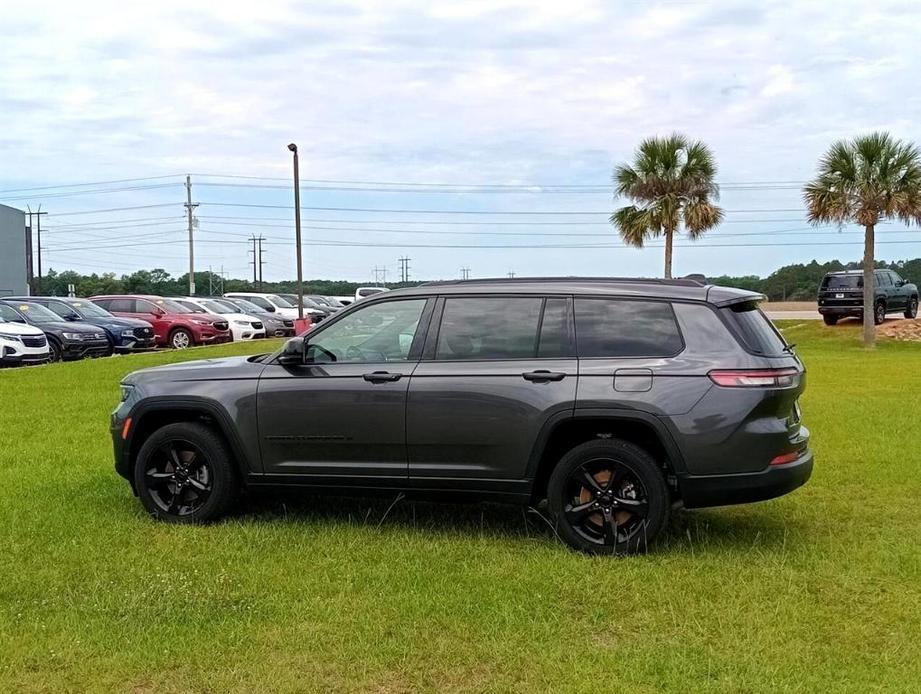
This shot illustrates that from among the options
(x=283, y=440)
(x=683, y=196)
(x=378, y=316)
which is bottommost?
(x=283, y=440)

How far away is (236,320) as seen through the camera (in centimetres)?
2780

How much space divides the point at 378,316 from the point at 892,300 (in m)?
27.6

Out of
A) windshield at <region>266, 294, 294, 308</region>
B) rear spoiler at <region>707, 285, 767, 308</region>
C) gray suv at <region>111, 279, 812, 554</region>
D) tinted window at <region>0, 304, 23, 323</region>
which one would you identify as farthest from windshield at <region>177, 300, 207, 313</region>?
rear spoiler at <region>707, 285, 767, 308</region>

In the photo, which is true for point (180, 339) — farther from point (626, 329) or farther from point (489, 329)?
point (626, 329)

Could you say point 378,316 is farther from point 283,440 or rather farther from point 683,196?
point 683,196

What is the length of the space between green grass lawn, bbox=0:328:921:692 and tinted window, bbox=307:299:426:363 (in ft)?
3.74

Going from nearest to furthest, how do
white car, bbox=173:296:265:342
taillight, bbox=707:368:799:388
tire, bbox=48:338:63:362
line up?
1. taillight, bbox=707:368:799:388
2. tire, bbox=48:338:63:362
3. white car, bbox=173:296:265:342

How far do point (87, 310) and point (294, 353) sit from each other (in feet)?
63.3

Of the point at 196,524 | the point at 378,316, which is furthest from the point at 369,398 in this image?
the point at 196,524

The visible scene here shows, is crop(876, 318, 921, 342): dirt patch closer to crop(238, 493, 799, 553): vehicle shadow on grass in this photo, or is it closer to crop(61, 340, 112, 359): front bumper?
crop(61, 340, 112, 359): front bumper

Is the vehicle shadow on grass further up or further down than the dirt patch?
further down

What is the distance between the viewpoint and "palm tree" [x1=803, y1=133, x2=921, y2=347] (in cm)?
2377

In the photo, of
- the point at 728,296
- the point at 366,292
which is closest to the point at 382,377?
the point at 728,296

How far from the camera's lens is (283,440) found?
5.79m
